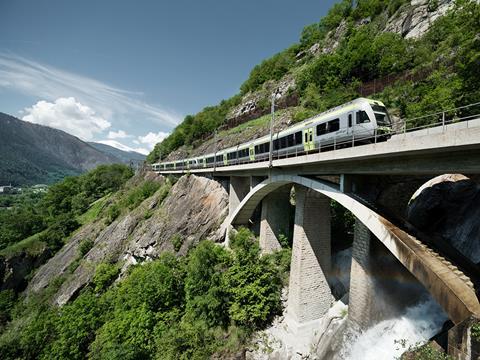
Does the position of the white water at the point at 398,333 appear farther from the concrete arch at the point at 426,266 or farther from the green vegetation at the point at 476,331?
the green vegetation at the point at 476,331

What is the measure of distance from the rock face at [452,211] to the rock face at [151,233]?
54.0 feet

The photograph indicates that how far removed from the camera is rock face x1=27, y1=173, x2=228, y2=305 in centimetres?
2422

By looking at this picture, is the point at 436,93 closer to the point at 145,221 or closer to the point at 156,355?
the point at 156,355

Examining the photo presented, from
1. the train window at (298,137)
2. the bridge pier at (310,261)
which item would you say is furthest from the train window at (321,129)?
the bridge pier at (310,261)

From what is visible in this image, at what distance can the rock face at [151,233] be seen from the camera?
2422cm

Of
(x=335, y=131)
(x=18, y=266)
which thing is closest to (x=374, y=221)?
(x=335, y=131)

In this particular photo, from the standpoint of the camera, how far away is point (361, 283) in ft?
31.5

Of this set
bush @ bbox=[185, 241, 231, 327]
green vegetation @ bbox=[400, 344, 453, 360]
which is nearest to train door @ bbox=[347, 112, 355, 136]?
green vegetation @ bbox=[400, 344, 453, 360]

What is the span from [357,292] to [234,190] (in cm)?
1505

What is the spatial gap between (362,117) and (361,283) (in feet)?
23.4

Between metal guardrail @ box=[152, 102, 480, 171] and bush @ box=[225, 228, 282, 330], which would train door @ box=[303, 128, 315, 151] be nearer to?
metal guardrail @ box=[152, 102, 480, 171]

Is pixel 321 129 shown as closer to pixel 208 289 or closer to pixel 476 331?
pixel 476 331

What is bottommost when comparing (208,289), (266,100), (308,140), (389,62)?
(208,289)

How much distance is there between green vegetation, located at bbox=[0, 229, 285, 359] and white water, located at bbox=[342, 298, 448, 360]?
17.1 feet
